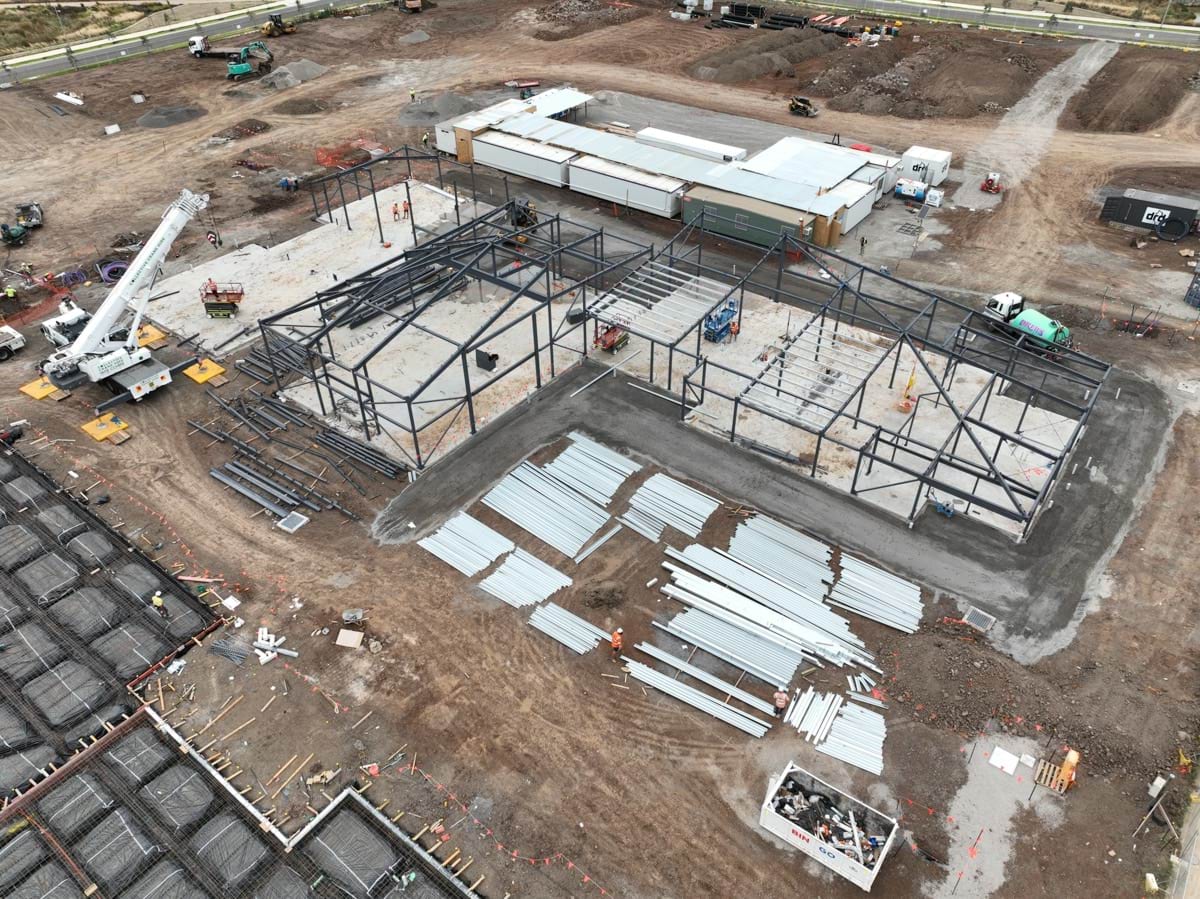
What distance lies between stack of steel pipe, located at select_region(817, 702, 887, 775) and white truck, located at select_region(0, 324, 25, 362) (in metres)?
43.7

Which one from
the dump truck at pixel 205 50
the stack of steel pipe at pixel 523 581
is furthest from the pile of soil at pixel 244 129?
the stack of steel pipe at pixel 523 581

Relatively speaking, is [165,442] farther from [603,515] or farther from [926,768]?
[926,768]

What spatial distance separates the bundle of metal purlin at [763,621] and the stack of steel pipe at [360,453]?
13182 millimetres

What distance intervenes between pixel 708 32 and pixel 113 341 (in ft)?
252

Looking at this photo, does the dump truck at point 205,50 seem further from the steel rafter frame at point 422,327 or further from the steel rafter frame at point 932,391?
the steel rafter frame at point 932,391

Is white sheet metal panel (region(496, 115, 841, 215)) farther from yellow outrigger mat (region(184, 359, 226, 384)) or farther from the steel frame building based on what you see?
yellow outrigger mat (region(184, 359, 226, 384))

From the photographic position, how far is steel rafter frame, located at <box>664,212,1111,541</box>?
30969 millimetres

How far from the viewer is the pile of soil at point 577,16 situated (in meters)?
89.8

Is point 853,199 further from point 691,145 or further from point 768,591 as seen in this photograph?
point 768,591

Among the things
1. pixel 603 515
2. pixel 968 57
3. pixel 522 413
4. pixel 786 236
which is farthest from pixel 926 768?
pixel 968 57

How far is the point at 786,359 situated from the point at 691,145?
29095 millimetres

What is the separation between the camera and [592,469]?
33469mm

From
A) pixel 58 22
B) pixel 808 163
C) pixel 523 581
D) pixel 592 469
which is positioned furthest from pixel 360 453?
pixel 58 22

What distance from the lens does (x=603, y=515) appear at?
104ft
